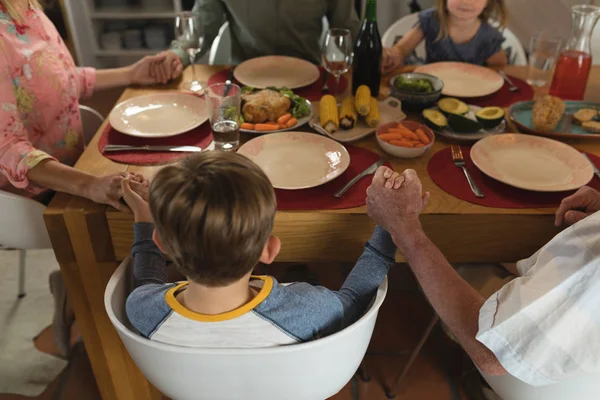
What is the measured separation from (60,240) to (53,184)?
0.12m

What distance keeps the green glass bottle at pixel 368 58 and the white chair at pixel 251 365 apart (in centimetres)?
80

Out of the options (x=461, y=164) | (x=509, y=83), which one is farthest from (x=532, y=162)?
(x=509, y=83)

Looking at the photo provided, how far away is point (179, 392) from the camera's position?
89 centimetres

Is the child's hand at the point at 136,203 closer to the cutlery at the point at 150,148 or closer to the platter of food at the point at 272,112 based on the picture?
the cutlery at the point at 150,148

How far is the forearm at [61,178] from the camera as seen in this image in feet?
3.61

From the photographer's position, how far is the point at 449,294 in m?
0.95

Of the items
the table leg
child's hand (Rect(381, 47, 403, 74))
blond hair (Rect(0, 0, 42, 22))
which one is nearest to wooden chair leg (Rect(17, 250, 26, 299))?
the table leg

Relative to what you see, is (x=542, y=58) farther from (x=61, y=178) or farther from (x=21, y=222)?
(x=21, y=222)

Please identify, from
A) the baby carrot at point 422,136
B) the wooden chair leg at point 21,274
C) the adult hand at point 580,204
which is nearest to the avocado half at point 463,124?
the baby carrot at point 422,136

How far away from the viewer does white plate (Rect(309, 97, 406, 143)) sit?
4.32 feet

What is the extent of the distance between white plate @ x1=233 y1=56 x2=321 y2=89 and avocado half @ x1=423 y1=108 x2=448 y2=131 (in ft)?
1.32

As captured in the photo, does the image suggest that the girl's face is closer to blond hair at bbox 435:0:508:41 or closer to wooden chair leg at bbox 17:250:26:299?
blond hair at bbox 435:0:508:41

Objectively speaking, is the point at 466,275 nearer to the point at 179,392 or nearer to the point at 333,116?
the point at 333,116

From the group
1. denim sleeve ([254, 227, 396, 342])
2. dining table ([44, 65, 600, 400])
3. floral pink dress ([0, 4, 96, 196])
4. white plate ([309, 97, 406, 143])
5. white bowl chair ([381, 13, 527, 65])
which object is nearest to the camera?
denim sleeve ([254, 227, 396, 342])
